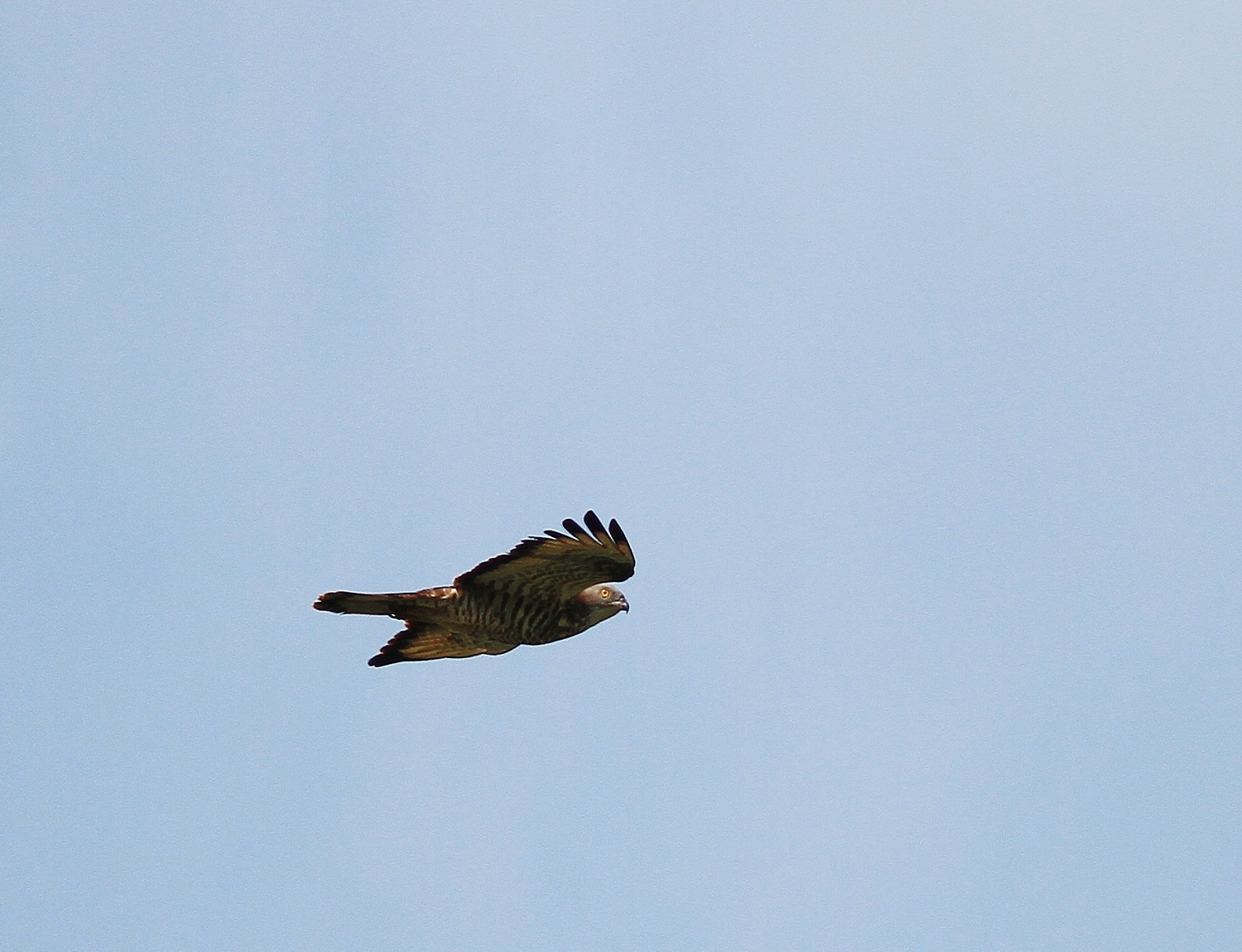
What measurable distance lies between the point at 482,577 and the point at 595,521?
1.23 metres

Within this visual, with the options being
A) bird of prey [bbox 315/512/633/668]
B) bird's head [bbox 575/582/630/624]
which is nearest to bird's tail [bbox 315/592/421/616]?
bird of prey [bbox 315/512/633/668]

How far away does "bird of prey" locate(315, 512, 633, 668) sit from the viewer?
13656mm

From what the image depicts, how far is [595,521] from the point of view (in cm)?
1355

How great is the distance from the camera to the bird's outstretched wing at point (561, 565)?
44.5ft

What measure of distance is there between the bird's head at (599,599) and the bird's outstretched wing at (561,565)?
10 cm

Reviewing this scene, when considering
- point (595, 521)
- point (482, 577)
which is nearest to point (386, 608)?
point (482, 577)

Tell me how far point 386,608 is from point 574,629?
1.75 meters

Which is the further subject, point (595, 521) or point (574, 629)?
point (574, 629)

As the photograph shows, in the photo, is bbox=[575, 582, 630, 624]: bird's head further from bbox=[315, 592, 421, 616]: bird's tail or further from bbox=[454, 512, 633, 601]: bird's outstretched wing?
bbox=[315, 592, 421, 616]: bird's tail

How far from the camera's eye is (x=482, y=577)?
14.0 metres

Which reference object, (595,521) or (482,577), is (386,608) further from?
(595,521)

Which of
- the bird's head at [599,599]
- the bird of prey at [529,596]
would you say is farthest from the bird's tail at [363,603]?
the bird's head at [599,599]

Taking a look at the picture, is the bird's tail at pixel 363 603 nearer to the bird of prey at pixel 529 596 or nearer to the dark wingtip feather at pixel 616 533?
the bird of prey at pixel 529 596

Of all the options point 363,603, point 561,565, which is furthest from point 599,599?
point 363,603
